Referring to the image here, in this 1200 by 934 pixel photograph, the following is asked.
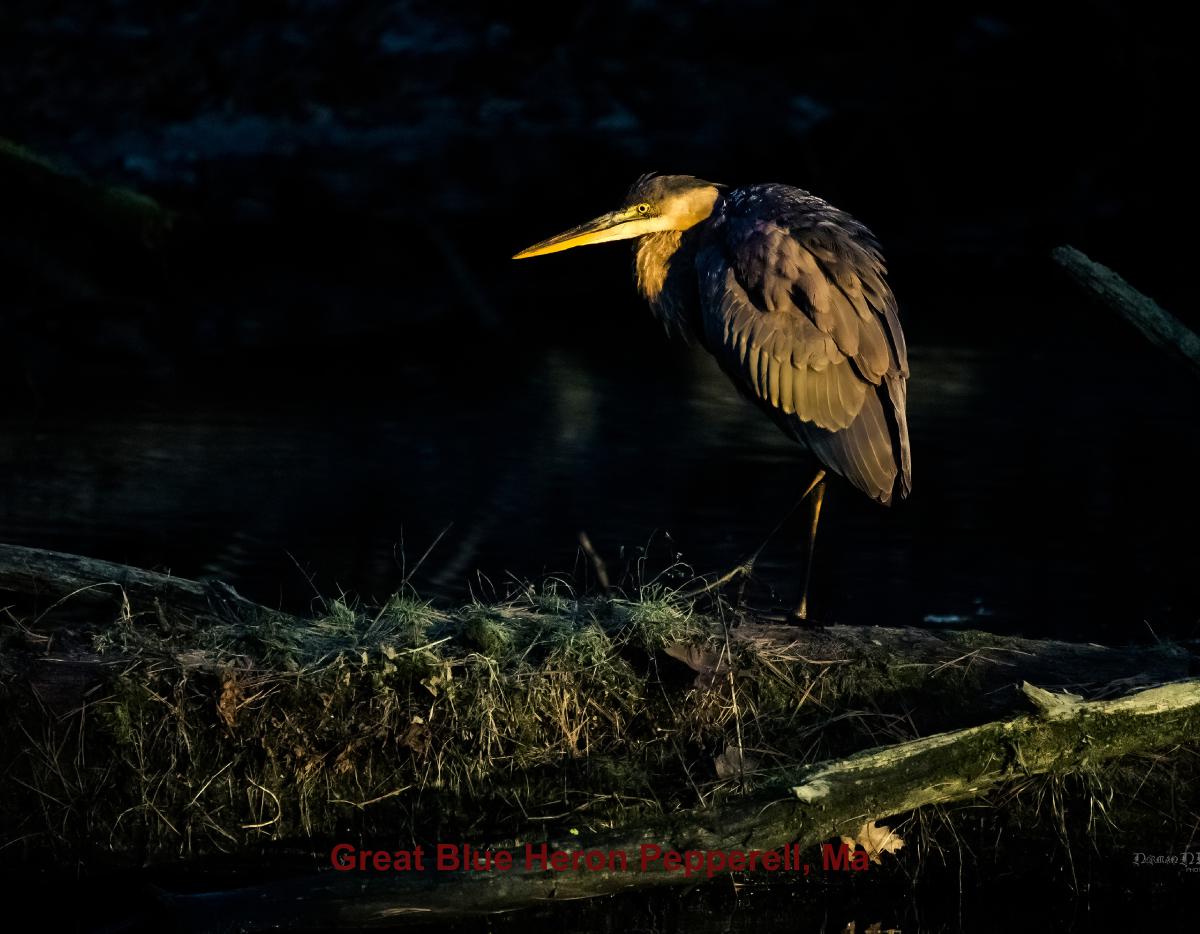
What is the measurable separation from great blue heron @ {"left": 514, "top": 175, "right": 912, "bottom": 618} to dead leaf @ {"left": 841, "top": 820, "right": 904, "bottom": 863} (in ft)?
3.23

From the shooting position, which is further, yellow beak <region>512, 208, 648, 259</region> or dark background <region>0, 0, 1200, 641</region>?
dark background <region>0, 0, 1200, 641</region>

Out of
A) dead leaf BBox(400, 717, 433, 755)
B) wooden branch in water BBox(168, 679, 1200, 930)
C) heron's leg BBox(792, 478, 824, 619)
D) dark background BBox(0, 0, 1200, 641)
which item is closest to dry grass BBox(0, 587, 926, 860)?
dead leaf BBox(400, 717, 433, 755)

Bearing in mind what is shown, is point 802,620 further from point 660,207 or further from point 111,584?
point 111,584

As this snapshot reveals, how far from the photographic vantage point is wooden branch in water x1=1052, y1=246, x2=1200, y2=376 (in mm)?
5207

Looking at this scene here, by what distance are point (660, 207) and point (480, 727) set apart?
2574 mm

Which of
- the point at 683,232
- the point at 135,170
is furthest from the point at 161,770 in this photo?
Answer: the point at 135,170

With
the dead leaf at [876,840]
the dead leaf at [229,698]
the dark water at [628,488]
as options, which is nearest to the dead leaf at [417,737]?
the dead leaf at [229,698]

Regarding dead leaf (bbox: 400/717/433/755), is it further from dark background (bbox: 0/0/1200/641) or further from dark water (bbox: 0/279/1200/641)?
dark background (bbox: 0/0/1200/641)

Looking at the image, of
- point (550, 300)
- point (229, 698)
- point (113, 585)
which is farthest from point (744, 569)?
point (550, 300)

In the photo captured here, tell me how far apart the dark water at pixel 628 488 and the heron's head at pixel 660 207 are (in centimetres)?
128

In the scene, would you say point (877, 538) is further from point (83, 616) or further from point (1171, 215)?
point (1171, 215)

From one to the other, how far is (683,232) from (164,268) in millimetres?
9072

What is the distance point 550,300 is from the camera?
15797 millimetres

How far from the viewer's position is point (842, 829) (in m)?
4.37
